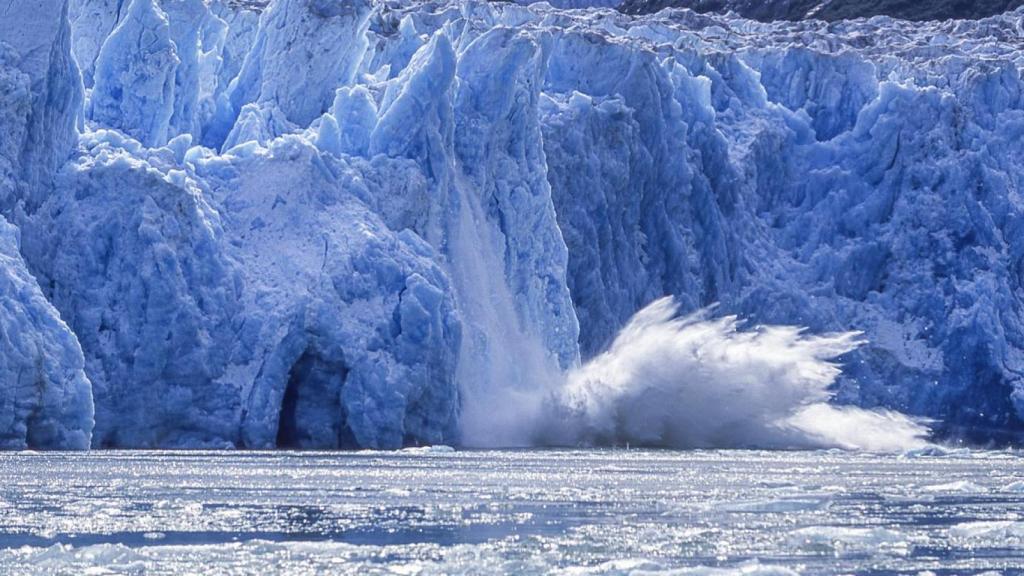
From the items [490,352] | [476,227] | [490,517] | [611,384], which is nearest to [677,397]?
[611,384]

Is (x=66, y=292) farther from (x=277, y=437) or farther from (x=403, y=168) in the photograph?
(x=403, y=168)

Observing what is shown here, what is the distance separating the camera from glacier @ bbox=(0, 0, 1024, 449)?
151ft

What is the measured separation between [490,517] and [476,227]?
26.5m

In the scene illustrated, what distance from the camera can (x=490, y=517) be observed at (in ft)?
90.6

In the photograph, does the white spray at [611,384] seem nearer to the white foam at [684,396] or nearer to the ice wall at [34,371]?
the white foam at [684,396]

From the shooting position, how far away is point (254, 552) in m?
22.9

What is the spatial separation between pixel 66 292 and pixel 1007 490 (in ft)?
68.1

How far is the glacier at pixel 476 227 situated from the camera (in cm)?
4603

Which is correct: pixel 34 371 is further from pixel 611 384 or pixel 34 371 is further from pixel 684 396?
pixel 684 396

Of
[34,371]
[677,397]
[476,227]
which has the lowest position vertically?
[34,371]

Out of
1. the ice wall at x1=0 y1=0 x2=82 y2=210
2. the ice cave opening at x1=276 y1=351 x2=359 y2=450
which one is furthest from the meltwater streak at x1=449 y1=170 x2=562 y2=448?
the ice wall at x1=0 y1=0 x2=82 y2=210

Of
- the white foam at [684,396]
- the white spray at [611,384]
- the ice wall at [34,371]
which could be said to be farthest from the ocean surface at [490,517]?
the white foam at [684,396]

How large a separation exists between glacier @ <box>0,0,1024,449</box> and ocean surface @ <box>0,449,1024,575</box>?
4.60 metres

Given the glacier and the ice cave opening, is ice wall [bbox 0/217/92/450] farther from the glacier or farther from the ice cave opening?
the ice cave opening
